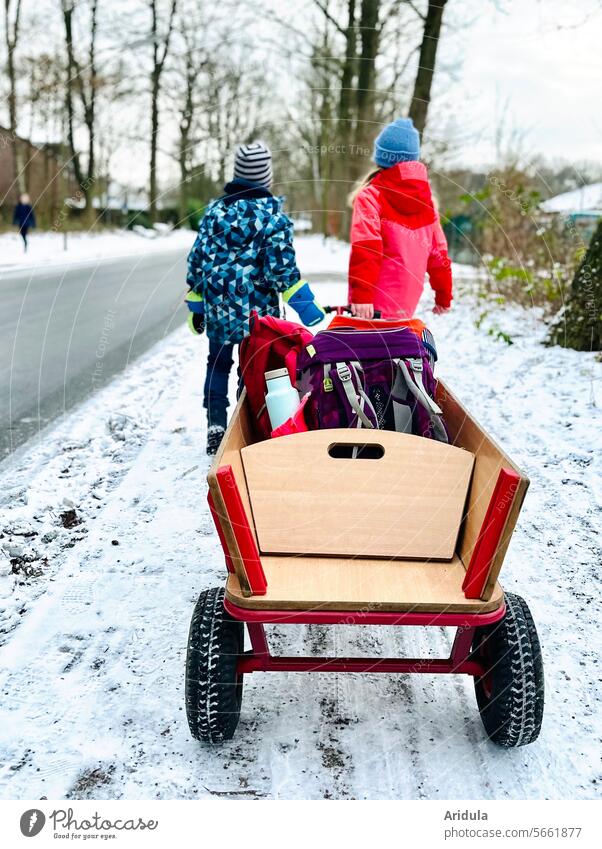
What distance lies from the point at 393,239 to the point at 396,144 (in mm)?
477

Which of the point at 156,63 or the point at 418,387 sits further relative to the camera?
the point at 156,63

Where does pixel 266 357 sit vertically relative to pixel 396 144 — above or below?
below

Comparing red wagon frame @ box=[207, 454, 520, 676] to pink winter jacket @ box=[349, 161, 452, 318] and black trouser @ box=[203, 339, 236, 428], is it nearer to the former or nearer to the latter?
pink winter jacket @ box=[349, 161, 452, 318]

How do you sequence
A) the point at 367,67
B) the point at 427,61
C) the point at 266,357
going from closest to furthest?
1. the point at 266,357
2. the point at 427,61
3. the point at 367,67

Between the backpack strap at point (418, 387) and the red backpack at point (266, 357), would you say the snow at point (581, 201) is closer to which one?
the red backpack at point (266, 357)

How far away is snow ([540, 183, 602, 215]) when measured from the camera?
7.48 meters

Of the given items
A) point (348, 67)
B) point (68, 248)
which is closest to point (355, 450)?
point (348, 67)

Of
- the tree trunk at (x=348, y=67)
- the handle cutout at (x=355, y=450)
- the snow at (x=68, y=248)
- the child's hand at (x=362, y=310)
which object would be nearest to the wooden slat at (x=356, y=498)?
the handle cutout at (x=355, y=450)

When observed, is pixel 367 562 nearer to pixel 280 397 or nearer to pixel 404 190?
pixel 280 397

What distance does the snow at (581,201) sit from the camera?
24.6ft

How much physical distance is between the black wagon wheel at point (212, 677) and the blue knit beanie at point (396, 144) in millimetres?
2562

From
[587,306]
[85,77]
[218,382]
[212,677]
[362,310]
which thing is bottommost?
[212,677]

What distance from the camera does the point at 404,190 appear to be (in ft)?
12.7

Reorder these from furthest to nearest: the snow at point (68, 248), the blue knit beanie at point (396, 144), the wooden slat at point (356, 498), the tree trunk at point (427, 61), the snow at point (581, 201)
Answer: the snow at point (68, 248)
the snow at point (581, 201)
the tree trunk at point (427, 61)
the blue knit beanie at point (396, 144)
the wooden slat at point (356, 498)
